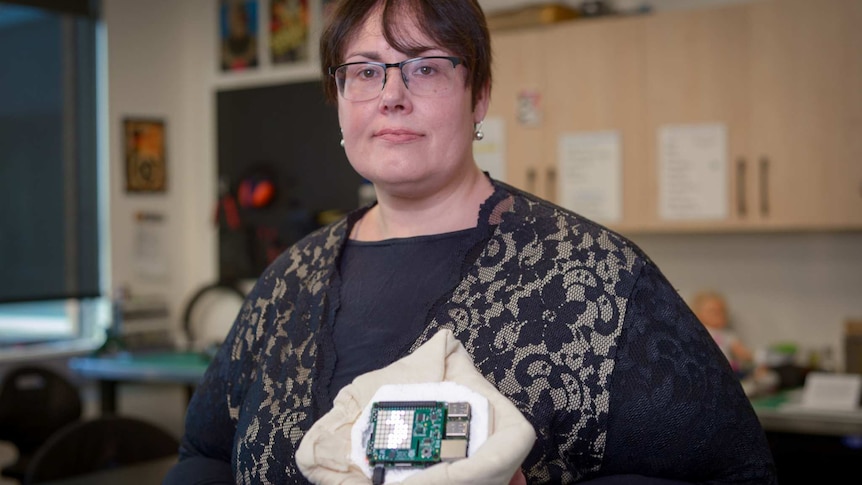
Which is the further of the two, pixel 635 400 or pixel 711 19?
pixel 711 19

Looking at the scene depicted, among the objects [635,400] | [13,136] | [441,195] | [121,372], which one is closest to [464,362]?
[635,400]

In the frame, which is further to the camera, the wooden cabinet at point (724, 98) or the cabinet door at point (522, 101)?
the cabinet door at point (522, 101)

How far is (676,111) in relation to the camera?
352 centimetres

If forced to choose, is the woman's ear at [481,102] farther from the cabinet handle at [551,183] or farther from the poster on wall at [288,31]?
the poster on wall at [288,31]

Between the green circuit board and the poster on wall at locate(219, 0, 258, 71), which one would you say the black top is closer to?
the green circuit board

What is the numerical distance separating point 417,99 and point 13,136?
3.68 m

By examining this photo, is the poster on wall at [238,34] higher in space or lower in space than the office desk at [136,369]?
higher

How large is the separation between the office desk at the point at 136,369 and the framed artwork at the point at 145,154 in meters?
0.90

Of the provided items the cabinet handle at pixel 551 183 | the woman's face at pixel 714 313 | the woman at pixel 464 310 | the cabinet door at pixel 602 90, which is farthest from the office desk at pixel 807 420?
the woman at pixel 464 310

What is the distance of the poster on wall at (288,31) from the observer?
4684 millimetres

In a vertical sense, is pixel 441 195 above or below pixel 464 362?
above

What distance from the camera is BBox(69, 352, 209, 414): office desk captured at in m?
4.05

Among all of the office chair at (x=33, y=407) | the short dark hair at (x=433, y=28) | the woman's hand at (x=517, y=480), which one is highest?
the short dark hair at (x=433, y=28)

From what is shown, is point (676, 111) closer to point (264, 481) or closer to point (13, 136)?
point (264, 481)
